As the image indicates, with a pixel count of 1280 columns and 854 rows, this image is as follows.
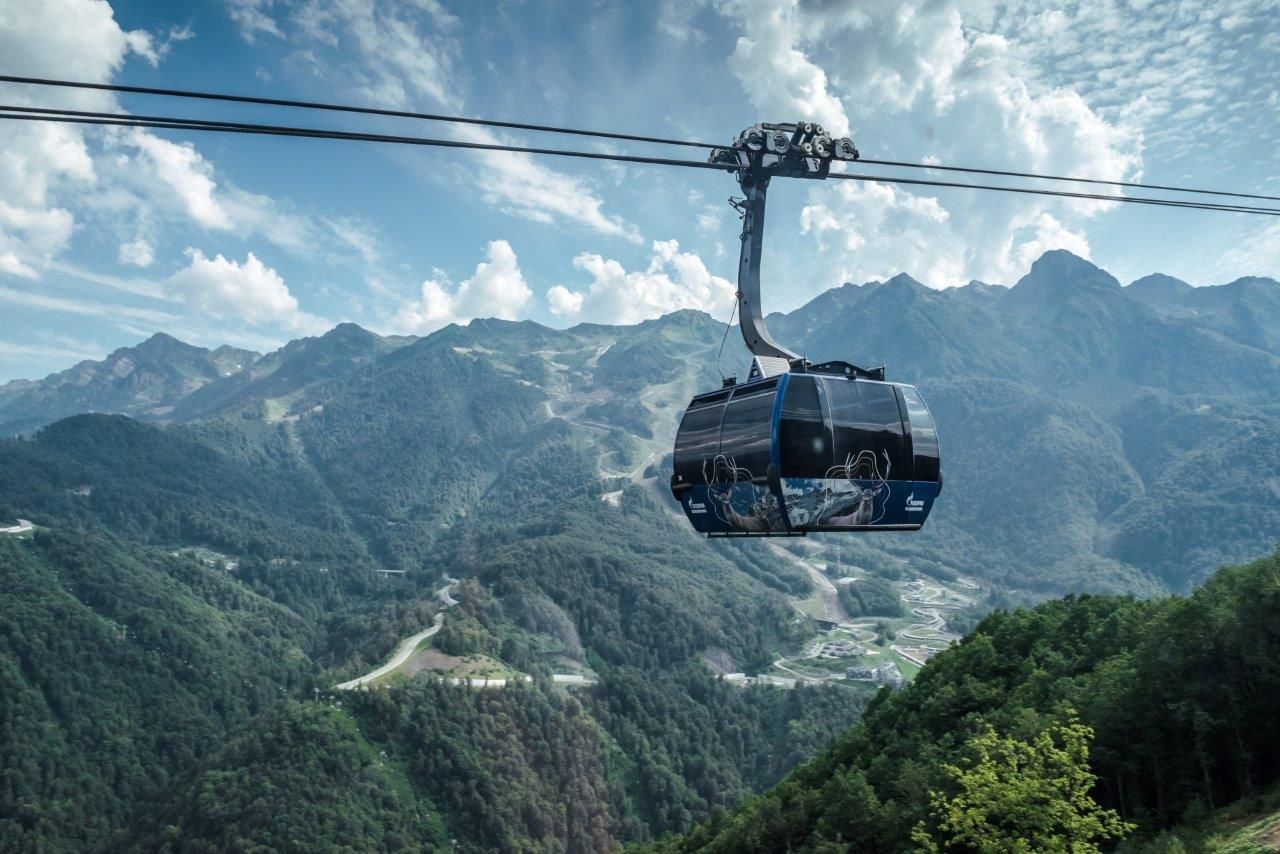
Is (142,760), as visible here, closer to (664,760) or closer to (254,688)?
A: (254,688)

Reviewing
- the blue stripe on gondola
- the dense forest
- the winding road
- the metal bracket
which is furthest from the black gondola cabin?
the winding road

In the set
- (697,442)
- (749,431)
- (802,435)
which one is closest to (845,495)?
(802,435)

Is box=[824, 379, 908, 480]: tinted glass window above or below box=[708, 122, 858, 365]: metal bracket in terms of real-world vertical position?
below

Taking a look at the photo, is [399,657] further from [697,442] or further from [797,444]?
[797,444]

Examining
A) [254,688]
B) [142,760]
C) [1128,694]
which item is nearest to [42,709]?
[142,760]

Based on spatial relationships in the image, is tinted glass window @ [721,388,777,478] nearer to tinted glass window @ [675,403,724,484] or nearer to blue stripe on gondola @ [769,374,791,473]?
blue stripe on gondola @ [769,374,791,473]

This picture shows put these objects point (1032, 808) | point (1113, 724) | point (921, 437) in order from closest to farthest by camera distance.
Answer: point (921, 437)
point (1032, 808)
point (1113, 724)
